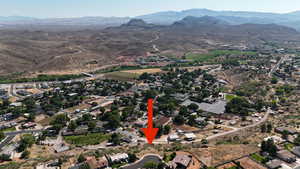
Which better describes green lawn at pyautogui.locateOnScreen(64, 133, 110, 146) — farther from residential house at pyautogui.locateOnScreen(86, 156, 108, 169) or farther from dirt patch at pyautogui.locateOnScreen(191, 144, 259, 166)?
dirt patch at pyautogui.locateOnScreen(191, 144, 259, 166)

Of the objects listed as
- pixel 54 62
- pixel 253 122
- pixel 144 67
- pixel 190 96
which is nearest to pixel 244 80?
pixel 190 96

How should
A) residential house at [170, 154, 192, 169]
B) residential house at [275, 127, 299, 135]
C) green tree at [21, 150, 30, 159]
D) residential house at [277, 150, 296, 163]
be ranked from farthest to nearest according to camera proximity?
residential house at [275, 127, 299, 135] → green tree at [21, 150, 30, 159] → residential house at [277, 150, 296, 163] → residential house at [170, 154, 192, 169]

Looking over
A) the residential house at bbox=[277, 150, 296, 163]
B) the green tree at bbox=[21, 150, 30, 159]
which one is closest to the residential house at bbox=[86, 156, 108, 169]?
the green tree at bbox=[21, 150, 30, 159]

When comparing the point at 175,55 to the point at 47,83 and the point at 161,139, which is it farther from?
the point at 161,139

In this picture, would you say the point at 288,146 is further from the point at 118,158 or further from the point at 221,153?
the point at 118,158

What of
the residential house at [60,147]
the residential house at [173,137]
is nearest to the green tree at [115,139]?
the residential house at [60,147]

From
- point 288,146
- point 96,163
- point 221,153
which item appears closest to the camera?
point 96,163

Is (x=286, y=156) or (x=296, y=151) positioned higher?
(x=286, y=156)

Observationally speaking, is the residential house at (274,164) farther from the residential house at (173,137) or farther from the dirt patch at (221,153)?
the residential house at (173,137)

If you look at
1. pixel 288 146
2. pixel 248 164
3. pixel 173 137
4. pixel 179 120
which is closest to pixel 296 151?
pixel 288 146
